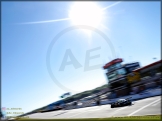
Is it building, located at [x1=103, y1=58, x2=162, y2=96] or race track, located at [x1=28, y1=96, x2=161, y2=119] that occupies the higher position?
building, located at [x1=103, y1=58, x2=162, y2=96]

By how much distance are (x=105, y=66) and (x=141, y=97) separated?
26.1 m

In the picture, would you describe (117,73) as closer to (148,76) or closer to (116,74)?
(116,74)

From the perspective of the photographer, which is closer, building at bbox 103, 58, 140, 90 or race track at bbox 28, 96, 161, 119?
race track at bbox 28, 96, 161, 119

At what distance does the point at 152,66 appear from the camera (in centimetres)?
4081

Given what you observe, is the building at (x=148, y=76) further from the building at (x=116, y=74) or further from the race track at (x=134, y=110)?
the race track at (x=134, y=110)

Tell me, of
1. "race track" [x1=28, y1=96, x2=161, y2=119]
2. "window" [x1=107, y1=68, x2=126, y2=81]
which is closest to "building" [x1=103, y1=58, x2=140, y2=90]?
"window" [x1=107, y1=68, x2=126, y2=81]

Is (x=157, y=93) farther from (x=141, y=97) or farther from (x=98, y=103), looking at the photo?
(x=98, y=103)

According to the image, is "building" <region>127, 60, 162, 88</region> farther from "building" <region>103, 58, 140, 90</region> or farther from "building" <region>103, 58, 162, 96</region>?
"building" <region>103, 58, 140, 90</region>

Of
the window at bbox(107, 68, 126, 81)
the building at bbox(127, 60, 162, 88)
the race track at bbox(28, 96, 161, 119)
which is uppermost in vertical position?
the window at bbox(107, 68, 126, 81)

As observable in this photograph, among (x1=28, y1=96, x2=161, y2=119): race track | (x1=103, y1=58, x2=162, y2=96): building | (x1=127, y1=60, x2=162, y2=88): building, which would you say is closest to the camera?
(x1=28, y1=96, x2=161, y2=119): race track

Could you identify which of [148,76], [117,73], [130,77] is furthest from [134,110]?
[117,73]

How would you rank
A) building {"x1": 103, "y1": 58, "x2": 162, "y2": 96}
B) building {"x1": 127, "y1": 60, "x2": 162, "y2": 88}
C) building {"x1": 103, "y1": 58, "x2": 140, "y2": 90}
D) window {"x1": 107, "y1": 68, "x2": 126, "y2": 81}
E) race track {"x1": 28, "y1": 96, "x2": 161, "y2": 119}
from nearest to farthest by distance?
1. race track {"x1": 28, "y1": 96, "x2": 161, "y2": 119}
2. building {"x1": 127, "y1": 60, "x2": 162, "y2": 88}
3. building {"x1": 103, "y1": 58, "x2": 162, "y2": 96}
4. building {"x1": 103, "y1": 58, "x2": 140, "y2": 90}
5. window {"x1": 107, "y1": 68, "x2": 126, "y2": 81}

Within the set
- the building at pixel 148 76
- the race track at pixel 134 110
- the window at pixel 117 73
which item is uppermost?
the window at pixel 117 73

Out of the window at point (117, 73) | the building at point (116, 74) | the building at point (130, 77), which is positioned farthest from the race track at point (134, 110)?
the window at point (117, 73)
